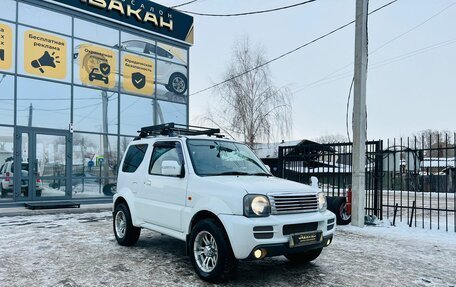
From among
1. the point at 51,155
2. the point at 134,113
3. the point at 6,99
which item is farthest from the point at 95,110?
the point at 6,99

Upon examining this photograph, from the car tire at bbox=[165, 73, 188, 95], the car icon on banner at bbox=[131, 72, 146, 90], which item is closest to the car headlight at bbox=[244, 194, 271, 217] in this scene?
the car icon on banner at bbox=[131, 72, 146, 90]

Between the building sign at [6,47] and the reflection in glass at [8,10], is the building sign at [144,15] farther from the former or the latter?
the building sign at [6,47]

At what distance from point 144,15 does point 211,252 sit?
1391 centimetres

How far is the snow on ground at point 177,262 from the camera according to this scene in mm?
5211

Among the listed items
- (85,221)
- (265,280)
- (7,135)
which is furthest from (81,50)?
(265,280)

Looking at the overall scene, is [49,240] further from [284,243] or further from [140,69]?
[140,69]

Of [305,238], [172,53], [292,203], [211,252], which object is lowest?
[211,252]

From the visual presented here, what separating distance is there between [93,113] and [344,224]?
1032cm

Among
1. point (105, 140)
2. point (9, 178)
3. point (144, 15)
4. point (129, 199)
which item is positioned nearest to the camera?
point (129, 199)

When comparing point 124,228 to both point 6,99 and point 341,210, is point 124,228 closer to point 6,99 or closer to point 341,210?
point 341,210

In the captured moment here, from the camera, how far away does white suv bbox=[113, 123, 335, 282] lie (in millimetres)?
4727

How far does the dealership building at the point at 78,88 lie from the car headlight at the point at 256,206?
11.1 m

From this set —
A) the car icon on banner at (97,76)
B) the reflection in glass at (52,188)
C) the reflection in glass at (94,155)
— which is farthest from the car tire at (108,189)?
the car icon on banner at (97,76)

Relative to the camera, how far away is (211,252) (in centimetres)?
508
